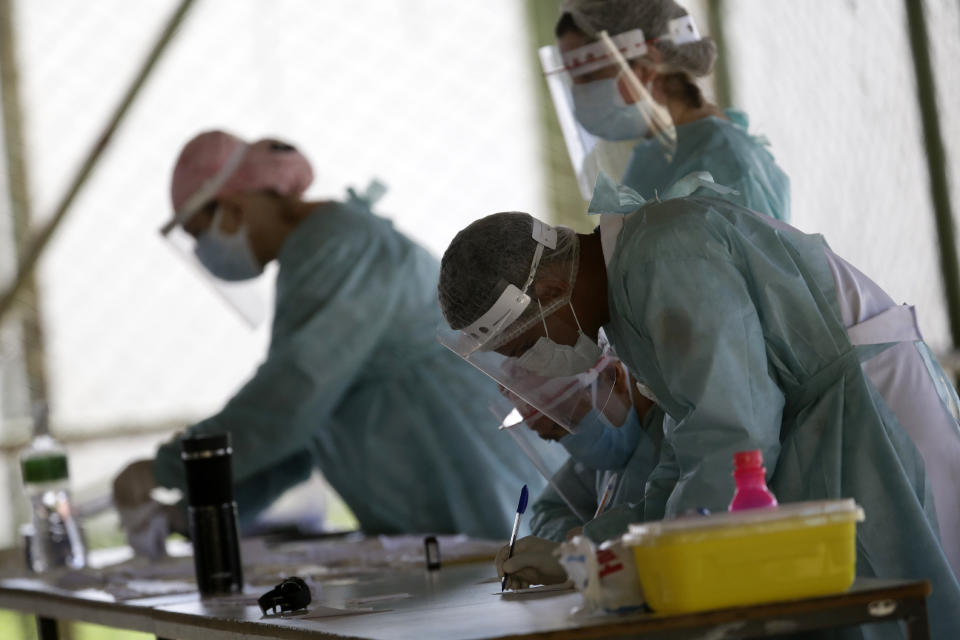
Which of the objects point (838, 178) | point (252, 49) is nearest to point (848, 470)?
point (838, 178)

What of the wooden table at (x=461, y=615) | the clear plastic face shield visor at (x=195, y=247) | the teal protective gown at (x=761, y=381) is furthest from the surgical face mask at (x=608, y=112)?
the clear plastic face shield visor at (x=195, y=247)

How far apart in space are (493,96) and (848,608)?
354cm

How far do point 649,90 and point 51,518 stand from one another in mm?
1661

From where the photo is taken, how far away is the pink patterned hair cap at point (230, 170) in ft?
10.6

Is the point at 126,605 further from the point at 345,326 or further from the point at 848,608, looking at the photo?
the point at 848,608

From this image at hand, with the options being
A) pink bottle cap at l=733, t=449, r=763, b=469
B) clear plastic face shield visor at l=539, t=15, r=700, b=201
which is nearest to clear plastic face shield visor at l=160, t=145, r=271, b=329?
clear plastic face shield visor at l=539, t=15, r=700, b=201

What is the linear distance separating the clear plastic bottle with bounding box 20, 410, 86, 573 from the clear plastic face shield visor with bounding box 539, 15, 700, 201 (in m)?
1.45

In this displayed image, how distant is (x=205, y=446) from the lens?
227 centimetres

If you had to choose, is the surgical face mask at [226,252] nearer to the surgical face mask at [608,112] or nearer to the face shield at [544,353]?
the surgical face mask at [608,112]

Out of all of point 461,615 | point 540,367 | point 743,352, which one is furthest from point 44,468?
point 743,352

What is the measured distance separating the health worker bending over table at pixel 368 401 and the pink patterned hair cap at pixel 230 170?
0.02 meters

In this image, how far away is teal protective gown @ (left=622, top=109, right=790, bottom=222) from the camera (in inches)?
95.5

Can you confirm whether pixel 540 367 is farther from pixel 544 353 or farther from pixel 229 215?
pixel 229 215

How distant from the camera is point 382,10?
4.63 meters
